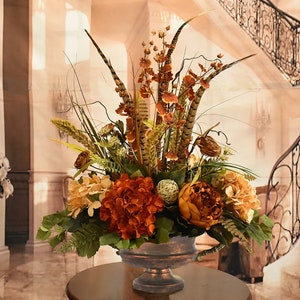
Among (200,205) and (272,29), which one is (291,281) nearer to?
(272,29)

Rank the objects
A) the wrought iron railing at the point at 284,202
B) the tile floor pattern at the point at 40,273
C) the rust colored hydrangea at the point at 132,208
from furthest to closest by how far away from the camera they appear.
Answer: the wrought iron railing at the point at 284,202 < the tile floor pattern at the point at 40,273 < the rust colored hydrangea at the point at 132,208

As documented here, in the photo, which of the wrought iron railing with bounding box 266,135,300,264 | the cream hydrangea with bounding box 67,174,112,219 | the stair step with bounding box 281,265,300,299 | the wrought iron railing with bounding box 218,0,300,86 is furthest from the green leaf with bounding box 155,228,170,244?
the wrought iron railing with bounding box 218,0,300,86

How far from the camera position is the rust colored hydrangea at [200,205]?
4.66 ft

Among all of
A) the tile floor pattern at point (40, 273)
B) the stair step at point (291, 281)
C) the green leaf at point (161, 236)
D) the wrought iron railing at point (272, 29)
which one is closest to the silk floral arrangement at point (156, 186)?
the green leaf at point (161, 236)

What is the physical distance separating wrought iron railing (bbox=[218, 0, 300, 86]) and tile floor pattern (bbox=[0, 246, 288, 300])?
89.8 inches

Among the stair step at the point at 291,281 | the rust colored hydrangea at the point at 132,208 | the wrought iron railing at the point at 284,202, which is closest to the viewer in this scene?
the rust colored hydrangea at the point at 132,208

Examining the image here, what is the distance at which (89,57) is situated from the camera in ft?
17.4

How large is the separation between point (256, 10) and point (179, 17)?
39.6 inches

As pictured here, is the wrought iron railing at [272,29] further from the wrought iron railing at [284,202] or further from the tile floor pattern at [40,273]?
the tile floor pattern at [40,273]

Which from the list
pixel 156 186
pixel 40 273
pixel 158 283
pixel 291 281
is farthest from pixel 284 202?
pixel 156 186

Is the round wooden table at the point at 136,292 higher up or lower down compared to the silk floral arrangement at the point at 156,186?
lower down

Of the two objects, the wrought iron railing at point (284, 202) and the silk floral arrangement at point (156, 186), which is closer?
the silk floral arrangement at point (156, 186)

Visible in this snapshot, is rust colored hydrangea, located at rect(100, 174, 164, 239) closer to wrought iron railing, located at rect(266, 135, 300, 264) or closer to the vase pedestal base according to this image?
the vase pedestal base

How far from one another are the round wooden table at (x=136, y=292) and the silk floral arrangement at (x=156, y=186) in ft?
0.42
